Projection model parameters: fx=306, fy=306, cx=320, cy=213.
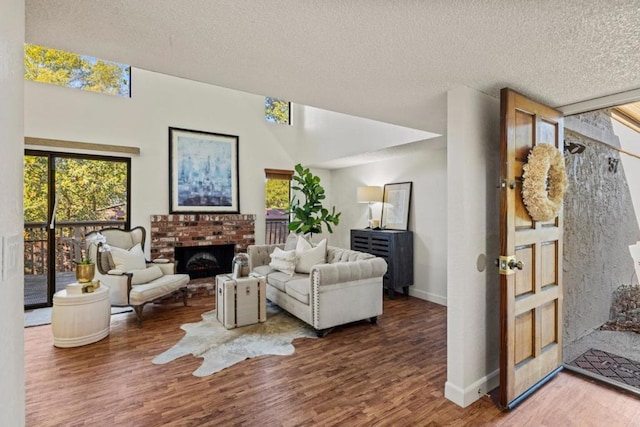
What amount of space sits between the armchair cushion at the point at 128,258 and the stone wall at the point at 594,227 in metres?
4.74

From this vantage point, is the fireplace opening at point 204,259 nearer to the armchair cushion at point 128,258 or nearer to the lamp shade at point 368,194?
the armchair cushion at point 128,258

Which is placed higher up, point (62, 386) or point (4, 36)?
point (4, 36)

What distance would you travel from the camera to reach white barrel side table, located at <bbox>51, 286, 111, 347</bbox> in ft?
9.63

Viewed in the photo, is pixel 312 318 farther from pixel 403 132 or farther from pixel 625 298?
pixel 625 298

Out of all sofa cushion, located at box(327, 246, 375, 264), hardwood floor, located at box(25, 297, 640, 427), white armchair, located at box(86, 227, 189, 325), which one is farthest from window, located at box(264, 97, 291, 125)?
hardwood floor, located at box(25, 297, 640, 427)

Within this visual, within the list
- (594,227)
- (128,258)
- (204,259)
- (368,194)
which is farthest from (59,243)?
(594,227)

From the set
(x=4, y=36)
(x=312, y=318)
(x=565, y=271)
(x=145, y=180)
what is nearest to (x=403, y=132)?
(x=565, y=271)

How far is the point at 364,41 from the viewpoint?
1488 mm

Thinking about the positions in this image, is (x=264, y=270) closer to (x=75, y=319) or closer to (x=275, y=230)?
(x=275, y=230)

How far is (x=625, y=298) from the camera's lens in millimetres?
3604

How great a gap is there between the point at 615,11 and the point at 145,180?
5263 mm

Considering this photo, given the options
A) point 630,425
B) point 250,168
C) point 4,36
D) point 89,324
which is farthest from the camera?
point 250,168

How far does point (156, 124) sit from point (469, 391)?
526 centimetres

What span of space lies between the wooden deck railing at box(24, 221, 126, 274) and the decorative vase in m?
1.11
